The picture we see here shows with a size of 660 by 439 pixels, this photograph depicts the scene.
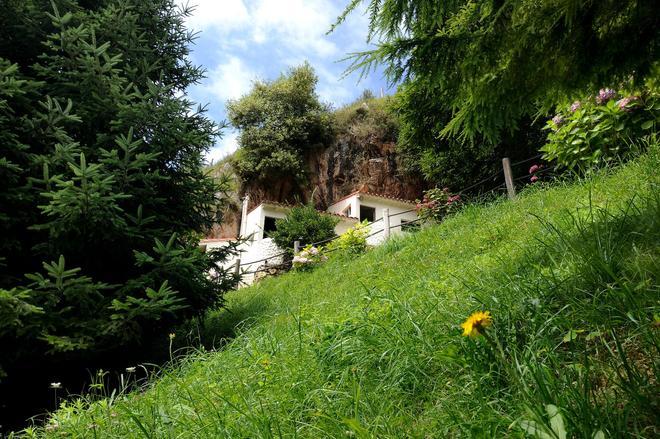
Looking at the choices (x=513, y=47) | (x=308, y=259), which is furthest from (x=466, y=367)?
(x=308, y=259)

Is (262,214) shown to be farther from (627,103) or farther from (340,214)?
(627,103)

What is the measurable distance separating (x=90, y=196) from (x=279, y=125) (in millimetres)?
19719

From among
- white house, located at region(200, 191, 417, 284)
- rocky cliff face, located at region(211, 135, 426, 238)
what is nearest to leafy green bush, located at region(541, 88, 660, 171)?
white house, located at region(200, 191, 417, 284)

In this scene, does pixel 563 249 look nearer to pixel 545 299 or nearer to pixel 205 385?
pixel 545 299

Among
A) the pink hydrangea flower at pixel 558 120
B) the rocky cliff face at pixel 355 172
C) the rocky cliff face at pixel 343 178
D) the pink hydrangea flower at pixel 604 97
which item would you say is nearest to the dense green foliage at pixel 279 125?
the rocky cliff face at pixel 343 178

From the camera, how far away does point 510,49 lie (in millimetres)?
2475

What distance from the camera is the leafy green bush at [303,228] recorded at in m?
14.7

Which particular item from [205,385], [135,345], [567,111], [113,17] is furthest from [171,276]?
[567,111]

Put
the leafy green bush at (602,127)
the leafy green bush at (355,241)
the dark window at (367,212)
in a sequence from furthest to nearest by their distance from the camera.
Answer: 1. the dark window at (367,212)
2. the leafy green bush at (355,241)
3. the leafy green bush at (602,127)

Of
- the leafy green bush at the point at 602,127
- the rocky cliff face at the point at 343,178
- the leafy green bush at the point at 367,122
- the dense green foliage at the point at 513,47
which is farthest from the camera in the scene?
the leafy green bush at the point at 367,122

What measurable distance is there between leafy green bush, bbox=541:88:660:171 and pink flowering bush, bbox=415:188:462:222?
2.65m

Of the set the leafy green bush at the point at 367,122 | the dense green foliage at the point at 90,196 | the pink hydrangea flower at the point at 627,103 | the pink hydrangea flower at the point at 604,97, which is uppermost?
the leafy green bush at the point at 367,122

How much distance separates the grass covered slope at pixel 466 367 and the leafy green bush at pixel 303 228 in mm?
11341

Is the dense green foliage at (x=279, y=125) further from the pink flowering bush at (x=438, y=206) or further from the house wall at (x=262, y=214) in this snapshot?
the pink flowering bush at (x=438, y=206)
